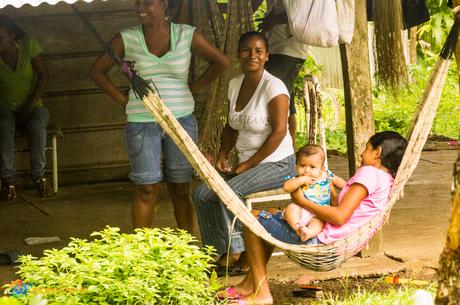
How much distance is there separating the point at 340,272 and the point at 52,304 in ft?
7.53

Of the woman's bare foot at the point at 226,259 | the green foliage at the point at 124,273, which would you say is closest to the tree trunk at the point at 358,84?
the woman's bare foot at the point at 226,259

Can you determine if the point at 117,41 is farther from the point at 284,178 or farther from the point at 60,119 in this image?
the point at 60,119

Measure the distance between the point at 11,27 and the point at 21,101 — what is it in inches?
25.9

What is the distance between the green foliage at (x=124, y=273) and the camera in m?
3.98

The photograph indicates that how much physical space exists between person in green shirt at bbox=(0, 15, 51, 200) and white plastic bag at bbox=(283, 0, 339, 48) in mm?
3332

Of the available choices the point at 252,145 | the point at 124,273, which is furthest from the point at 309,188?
the point at 124,273

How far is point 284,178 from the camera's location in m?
5.29

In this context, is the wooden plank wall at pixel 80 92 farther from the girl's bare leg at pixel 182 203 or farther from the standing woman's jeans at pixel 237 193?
the standing woman's jeans at pixel 237 193

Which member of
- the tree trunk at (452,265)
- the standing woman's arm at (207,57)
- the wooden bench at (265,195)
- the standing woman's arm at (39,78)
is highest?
the standing woman's arm at (207,57)

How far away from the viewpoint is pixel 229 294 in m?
5.02

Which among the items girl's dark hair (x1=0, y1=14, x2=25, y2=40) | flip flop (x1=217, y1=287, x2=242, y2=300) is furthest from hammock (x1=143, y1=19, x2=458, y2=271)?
girl's dark hair (x1=0, y1=14, x2=25, y2=40)

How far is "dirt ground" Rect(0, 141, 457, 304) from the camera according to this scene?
5.59m

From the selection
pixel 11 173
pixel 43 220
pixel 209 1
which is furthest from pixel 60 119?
pixel 209 1

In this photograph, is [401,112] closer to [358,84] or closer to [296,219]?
[358,84]
